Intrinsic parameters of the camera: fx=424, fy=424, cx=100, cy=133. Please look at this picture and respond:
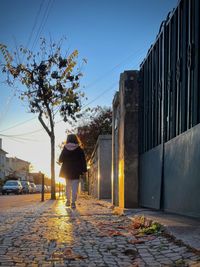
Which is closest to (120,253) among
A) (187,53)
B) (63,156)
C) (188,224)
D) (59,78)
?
(188,224)

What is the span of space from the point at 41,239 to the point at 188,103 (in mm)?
Result: 2316

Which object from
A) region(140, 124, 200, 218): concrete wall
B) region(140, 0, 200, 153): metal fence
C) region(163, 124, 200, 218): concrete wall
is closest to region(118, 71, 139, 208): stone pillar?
region(140, 0, 200, 153): metal fence

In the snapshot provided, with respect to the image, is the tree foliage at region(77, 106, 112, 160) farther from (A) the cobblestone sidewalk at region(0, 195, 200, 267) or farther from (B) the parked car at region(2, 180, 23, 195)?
(A) the cobblestone sidewalk at region(0, 195, 200, 267)

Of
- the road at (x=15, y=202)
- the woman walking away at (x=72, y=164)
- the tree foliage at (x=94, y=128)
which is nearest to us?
the woman walking away at (x=72, y=164)

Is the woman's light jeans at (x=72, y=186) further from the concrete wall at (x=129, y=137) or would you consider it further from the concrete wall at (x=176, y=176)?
the concrete wall at (x=176, y=176)

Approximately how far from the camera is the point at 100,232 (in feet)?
16.3

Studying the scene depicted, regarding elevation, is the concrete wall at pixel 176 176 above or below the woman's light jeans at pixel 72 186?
above

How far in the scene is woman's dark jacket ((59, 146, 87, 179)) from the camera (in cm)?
1032

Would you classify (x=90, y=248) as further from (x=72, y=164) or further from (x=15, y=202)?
(x=15, y=202)

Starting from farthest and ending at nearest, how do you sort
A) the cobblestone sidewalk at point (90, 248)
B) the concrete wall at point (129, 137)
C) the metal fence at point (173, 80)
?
the concrete wall at point (129, 137)
the metal fence at point (173, 80)
the cobblestone sidewalk at point (90, 248)

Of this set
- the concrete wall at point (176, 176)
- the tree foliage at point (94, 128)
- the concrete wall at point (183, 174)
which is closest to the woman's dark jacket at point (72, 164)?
the concrete wall at point (176, 176)

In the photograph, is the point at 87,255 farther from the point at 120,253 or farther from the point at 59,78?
the point at 59,78

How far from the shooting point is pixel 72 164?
10352mm

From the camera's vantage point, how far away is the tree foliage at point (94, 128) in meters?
40.3
